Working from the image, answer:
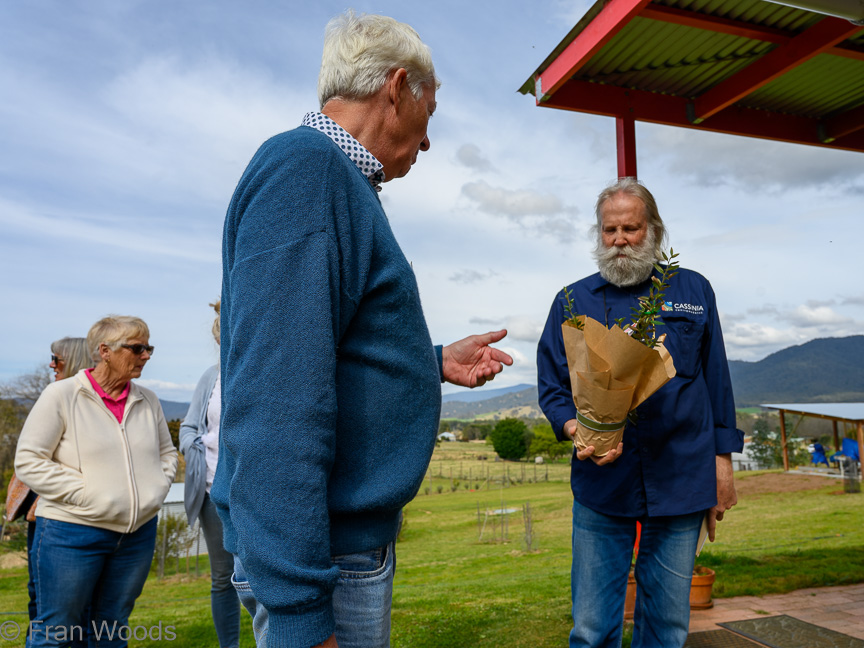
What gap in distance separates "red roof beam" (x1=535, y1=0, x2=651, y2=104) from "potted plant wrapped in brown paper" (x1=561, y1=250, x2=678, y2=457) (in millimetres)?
1809

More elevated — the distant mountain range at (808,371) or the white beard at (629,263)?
the distant mountain range at (808,371)

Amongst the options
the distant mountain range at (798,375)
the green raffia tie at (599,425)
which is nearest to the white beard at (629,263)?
the green raffia tie at (599,425)

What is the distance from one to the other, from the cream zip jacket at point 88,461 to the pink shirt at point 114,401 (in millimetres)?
29

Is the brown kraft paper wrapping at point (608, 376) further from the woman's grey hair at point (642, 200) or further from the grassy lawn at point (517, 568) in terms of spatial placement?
the grassy lawn at point (517, 568)

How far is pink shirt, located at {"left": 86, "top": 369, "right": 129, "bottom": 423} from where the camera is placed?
3.05 metres

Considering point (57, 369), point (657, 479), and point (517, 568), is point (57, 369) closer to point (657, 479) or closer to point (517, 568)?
point (657, 479)

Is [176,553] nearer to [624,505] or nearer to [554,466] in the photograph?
[624,505]

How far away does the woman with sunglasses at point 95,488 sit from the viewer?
271 centimetres

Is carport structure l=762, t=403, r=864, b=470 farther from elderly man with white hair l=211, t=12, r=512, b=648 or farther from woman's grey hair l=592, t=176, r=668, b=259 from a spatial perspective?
elderly man with white hair l=211, t=12, r=512, b=648

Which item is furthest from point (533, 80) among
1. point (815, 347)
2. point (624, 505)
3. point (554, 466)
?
point (815, 347)

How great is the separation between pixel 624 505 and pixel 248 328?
1.64 meters

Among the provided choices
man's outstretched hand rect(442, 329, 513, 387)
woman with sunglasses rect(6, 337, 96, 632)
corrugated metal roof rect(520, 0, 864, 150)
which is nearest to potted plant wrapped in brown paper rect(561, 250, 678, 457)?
man's outstretched hand rect(442, 329, 513, 387)

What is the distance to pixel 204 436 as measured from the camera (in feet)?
11.3

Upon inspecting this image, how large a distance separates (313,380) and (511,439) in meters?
41.3
